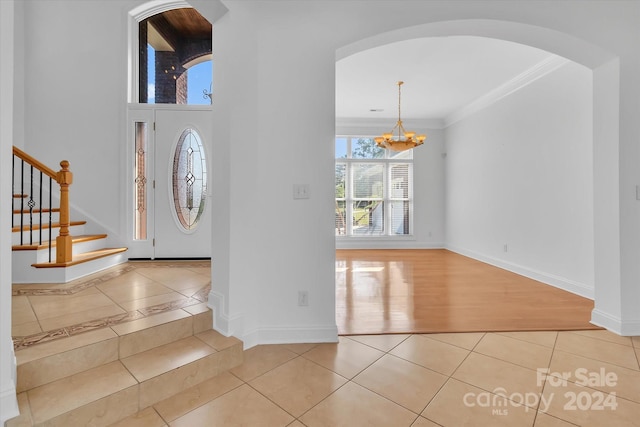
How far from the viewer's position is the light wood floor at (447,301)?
2.72 meters

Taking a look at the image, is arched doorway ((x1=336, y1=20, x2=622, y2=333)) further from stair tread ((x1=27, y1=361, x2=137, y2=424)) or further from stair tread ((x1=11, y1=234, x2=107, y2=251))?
stair tread ((x1=11, y1=234, x2=107, y2=251))

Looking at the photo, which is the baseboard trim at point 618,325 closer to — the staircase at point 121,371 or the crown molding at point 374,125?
the staircase at point 121,371

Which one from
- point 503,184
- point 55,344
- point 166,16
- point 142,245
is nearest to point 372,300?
point 55,344

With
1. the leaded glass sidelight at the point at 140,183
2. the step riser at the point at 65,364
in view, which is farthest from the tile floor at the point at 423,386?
the leaded glass sidelight at the point at 140,183

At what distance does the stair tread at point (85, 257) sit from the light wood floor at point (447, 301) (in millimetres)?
2726

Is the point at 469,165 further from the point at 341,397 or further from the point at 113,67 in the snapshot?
the point at 113,67

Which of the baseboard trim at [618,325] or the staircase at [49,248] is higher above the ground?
the staircase at [49,248]

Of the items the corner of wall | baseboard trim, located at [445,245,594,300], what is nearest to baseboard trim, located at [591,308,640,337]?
baseboard trim, located at [445,245,594,300]

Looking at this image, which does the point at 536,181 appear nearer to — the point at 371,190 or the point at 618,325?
the point at 618,325

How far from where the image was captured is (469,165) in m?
6.21

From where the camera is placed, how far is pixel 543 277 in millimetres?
Answer: 4262

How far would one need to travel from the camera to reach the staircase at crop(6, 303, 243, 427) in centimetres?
141

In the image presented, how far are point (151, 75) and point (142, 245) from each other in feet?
8.26

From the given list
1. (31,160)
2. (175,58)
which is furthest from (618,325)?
(175,58)
